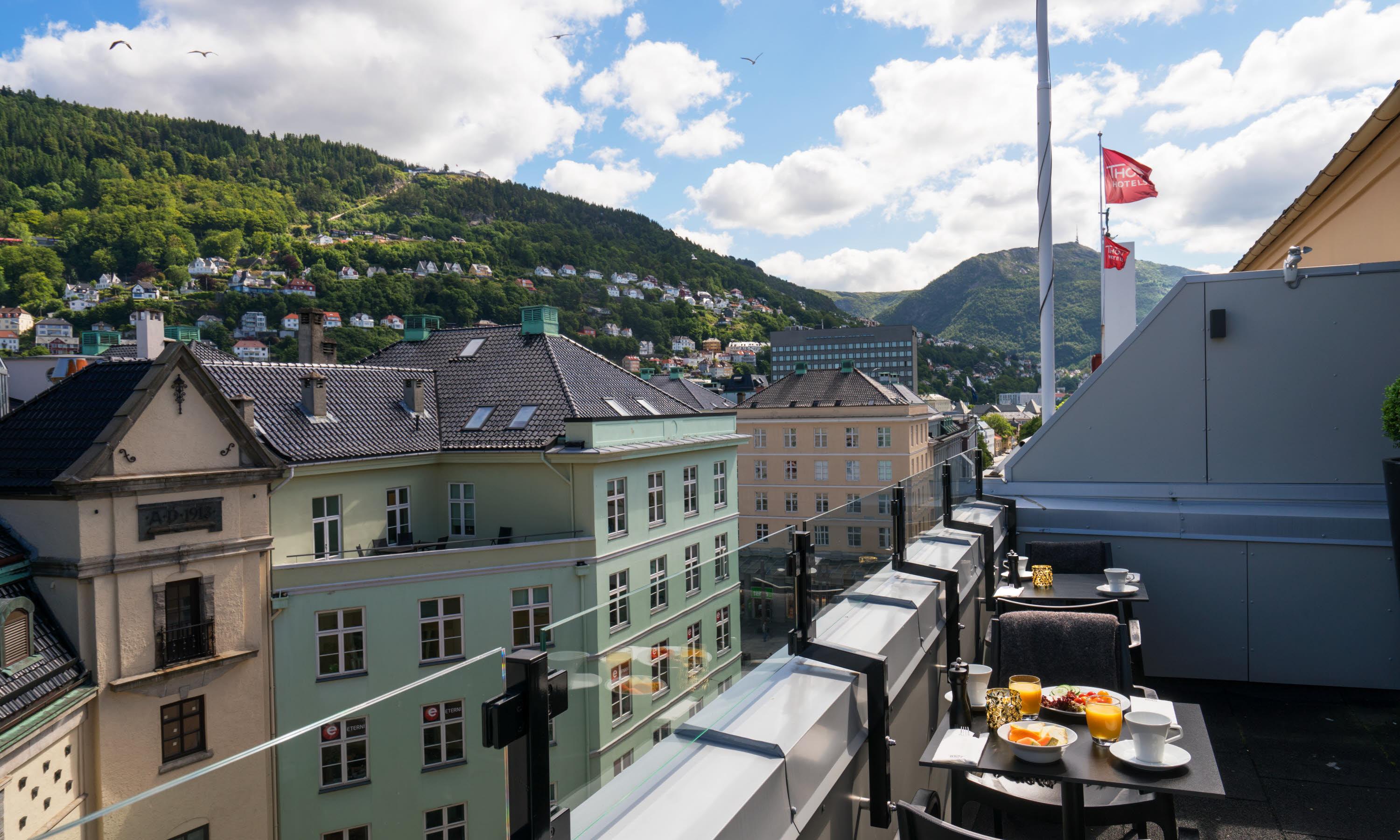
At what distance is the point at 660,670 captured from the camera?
242cm

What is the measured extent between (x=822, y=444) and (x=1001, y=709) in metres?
47.4

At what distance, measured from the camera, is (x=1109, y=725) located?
2.75 m

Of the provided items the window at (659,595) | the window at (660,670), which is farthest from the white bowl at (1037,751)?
the window at (659,595)

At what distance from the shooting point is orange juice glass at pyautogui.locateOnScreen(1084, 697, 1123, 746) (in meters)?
2.75

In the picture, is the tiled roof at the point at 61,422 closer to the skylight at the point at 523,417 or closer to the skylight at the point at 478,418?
the skylight at the point at 478,418

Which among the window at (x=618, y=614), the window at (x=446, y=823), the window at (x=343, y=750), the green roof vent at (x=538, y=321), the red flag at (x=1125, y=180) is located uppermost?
the red flag at (x=1125, y=180)

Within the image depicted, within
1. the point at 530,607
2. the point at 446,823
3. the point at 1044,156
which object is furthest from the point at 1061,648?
the point at 530,607

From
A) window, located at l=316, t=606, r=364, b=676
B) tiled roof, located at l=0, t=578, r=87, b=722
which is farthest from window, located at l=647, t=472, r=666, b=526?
tiled roof, located at l=0, t=578, r=87, b=722

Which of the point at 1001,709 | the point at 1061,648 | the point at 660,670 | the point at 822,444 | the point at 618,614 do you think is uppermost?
the point at 618,614

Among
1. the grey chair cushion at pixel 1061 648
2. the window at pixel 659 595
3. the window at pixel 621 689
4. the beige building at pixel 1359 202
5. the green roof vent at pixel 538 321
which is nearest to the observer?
the window at pixel 659 595

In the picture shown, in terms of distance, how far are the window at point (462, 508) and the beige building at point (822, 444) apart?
28.3 metres

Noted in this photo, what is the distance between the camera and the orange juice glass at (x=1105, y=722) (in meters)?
2.75

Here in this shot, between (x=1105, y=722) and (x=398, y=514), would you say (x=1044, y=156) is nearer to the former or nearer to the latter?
(x=1105, y=722)

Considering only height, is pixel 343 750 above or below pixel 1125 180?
below
